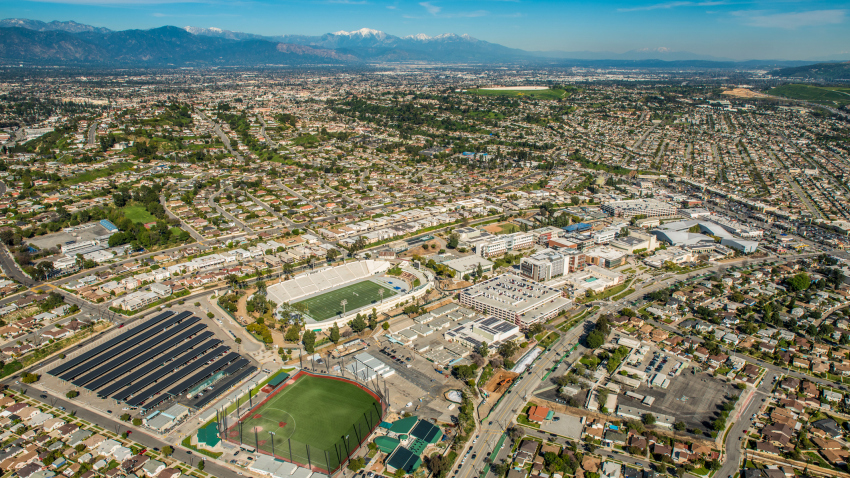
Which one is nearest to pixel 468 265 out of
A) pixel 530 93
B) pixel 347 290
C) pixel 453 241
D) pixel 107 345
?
pixel 453 241

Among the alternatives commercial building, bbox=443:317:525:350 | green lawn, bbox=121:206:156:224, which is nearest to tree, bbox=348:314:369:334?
commercial building, bbox=443:317:525:350

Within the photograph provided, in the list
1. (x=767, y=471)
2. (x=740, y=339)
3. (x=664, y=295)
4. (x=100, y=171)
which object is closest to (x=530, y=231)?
(x=664, y=295)

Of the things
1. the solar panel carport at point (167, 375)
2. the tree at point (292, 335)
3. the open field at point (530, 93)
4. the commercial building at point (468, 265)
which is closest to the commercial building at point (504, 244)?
the commercial building at point (468, 265)

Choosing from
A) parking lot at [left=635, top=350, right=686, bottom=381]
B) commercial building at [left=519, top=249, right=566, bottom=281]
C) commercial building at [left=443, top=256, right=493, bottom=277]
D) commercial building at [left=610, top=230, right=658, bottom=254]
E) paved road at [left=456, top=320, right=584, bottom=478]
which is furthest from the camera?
commercial building at [left=610, top=230, right=658, bottom=254]

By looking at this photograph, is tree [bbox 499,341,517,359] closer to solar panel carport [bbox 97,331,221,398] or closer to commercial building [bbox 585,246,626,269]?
commercial building [bbox 585,246,626,269]

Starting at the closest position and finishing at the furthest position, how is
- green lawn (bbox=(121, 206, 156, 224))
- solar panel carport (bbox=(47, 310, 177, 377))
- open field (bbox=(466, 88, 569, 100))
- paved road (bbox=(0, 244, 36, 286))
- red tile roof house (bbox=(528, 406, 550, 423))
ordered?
red tile roof house (bbox=(528, 406, 550, 423))
solar panel carport (bbox=(47, 310, 177, 377))
paved road (bbox=(0, 244, 36, 286))
green lawn (bbox=(121, 206, 156, 224))
open field (bbox=(466, 88, 569, 100))

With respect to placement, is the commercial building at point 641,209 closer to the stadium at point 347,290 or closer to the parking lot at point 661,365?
the stadium at point 347,290
